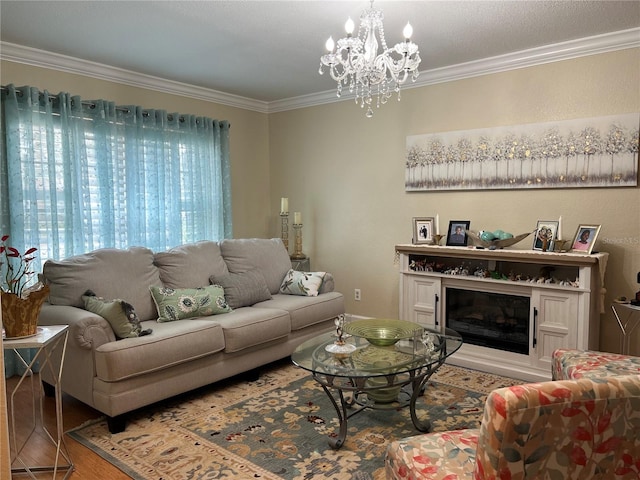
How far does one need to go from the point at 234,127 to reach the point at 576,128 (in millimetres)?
3425

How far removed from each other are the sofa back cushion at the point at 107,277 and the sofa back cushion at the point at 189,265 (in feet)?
0.30

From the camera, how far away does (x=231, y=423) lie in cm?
288

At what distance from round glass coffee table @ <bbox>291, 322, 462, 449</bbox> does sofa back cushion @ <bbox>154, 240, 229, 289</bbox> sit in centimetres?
134

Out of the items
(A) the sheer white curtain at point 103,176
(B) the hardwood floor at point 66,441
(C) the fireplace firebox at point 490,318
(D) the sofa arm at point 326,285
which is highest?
(A) the sheer white curtain at point 103,176

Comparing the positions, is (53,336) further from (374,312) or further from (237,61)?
(374,312)

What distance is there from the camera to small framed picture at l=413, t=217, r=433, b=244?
4.31 m

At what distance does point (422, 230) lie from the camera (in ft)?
14.2

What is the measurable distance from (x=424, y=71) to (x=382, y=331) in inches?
100.0

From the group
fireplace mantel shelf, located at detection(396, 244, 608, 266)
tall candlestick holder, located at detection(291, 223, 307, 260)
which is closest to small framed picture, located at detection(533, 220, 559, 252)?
fireplace mantel shelf, located at detection(396, 244, 608, 266)

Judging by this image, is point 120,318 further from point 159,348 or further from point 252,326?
point 252,326

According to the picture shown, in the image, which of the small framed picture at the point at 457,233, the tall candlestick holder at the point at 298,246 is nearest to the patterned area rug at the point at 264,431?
the small framed picture at the point at 457,233

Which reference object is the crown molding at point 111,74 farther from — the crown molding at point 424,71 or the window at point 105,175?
the window at point 105,175

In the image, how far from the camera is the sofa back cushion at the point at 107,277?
3.20 m

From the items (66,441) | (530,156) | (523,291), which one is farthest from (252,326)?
(530,156)
